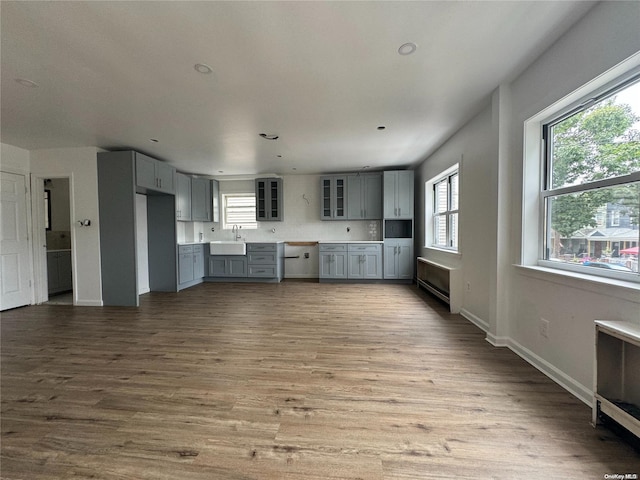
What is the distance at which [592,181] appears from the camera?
5.75 feet

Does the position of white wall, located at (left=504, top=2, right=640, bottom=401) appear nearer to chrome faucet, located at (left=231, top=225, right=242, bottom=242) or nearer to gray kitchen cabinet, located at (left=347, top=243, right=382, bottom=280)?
gray kitchen cabinet, located at (left=347, top=243, right=382, bottom=280)

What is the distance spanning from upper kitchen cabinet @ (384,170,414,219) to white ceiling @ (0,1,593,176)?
74.2 inches

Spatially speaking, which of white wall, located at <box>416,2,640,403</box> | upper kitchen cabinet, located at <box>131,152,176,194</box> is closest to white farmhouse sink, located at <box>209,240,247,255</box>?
upper kitchen cabinet, located at <box>131,152,176,194</box>

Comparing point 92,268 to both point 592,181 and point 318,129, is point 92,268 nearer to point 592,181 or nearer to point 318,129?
point 318,129

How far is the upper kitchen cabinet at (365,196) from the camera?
588cm

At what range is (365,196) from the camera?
5.92 metres

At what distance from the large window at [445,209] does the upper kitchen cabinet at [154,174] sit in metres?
5.01

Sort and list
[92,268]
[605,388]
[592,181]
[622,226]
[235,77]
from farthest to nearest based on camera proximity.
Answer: [92,268]
[235,77]
[592,181]
[622,226]
[605,388]

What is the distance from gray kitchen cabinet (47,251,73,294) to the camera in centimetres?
474

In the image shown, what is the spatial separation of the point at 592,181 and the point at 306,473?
2555mm

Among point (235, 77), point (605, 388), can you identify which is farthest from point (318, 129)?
point (605, 388)

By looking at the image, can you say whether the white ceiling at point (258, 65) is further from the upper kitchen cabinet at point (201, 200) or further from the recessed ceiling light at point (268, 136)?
the upper kitchen cabinet at point (201, 200)

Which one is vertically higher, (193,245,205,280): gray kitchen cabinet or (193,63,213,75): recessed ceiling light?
(193,63,213,75): recessed ceiling light

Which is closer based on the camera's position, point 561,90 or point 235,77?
point 561,90
